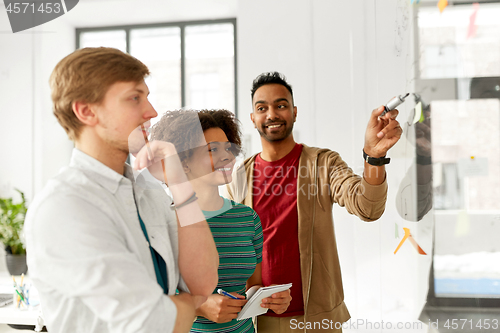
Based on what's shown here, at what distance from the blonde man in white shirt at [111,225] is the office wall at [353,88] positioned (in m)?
0.71

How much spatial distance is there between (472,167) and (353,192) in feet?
1.63

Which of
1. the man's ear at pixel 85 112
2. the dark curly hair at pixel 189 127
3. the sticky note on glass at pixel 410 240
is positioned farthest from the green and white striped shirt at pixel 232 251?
the sticky note on glass at pixel 410 240

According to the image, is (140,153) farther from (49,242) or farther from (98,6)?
(98,6)

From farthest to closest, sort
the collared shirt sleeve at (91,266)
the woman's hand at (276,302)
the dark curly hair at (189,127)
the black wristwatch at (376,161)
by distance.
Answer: the black wristwatch at (376,161) → the woman's hand at (276,302) → the dark curly hair at (189,127) → the collared shirt sleeve at (91,266)

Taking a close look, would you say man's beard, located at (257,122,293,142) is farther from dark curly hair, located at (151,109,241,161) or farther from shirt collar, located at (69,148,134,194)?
shirt collar, located at (69,148,134,194)

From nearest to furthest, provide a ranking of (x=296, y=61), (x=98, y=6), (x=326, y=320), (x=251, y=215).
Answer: (x=251, y=215)
(x=326, y=320)
(x=296, y=61)
(x=98, y=6)

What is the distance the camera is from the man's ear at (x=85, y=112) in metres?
0.67

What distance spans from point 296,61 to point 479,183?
84 centimetres

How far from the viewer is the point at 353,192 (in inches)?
49.3

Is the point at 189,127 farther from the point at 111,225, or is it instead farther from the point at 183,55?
the point at 183,55

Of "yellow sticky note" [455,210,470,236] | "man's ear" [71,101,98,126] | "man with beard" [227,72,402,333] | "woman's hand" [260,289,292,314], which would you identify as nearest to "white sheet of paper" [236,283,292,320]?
"woman's hand" [260,289,292,314]

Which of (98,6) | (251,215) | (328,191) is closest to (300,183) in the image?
(328,191)

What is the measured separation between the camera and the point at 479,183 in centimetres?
136

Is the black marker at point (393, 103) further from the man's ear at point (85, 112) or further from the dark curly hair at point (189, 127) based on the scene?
the man's ear at point (85, 112)
